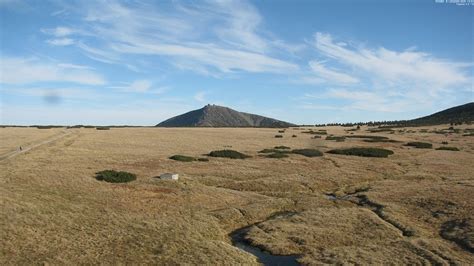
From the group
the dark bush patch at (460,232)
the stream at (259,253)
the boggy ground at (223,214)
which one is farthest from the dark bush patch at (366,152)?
A: the stream at (259,253)

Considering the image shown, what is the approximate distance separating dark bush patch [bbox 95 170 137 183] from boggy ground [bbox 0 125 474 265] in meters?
0.94

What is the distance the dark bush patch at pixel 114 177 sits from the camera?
110ft

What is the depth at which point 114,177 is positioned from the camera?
112 ft

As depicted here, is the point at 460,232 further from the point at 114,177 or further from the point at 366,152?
→ the point at 366,152

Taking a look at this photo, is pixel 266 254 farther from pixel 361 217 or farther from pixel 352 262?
pixel 361 217

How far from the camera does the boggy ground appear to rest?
20172 mm

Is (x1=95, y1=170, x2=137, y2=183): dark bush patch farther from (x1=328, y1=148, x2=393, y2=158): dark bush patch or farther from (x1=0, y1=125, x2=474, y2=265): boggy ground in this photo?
(x1=328, y1=148, x2=393, y2=158): dark bush patch

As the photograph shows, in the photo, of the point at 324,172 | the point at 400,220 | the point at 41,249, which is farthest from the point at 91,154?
the point at 400,220

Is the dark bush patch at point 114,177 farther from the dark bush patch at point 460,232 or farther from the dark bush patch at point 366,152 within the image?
the dark bush patch at point 366,152

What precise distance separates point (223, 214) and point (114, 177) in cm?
1122

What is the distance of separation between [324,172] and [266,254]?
23118mm

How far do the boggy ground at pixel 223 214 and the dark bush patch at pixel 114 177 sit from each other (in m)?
0.94

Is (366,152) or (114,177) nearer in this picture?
(114,177)

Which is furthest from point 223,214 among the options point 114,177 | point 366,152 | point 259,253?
point 366,152
